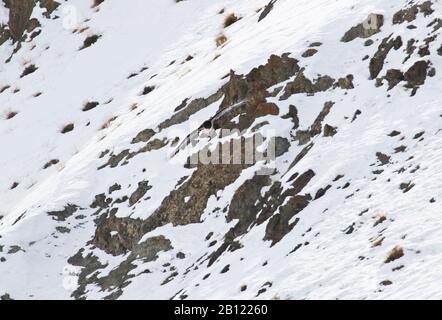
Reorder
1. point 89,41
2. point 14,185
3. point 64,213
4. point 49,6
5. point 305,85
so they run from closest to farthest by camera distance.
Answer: point 305,85, point 64,213, point 14,185, point 89,41, point 49,6

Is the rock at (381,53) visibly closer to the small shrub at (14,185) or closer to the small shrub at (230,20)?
the small shrub at (230,20)

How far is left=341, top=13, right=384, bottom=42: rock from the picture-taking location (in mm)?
19656

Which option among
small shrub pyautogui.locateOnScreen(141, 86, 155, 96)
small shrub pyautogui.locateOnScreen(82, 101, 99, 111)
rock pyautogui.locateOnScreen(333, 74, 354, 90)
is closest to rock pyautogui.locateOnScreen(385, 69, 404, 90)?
rock pyautogui.locateOnScreen(333, 74, 354, 90)

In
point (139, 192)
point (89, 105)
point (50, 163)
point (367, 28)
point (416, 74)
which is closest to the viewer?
point (416, 74)

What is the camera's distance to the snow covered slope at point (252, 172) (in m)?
13.9

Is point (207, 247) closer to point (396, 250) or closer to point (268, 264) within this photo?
point (268, 264)

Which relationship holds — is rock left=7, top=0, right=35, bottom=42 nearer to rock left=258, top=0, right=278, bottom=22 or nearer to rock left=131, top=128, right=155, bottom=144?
rock left=258, top=0, right=278, bottom=22

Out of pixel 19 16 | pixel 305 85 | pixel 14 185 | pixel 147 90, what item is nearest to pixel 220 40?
pixel 147 90

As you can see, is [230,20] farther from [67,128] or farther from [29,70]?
[29,70]

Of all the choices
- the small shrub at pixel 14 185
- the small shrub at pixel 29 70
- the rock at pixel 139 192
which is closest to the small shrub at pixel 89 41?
the small shrub at pixel 29 70

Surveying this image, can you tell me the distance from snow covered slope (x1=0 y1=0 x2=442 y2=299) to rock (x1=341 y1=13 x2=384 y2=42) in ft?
0.11

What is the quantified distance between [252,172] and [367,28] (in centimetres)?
491

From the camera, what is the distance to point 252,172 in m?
18.0
